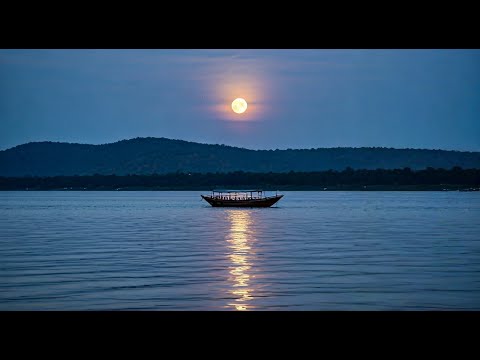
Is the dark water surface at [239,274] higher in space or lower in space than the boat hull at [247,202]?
lower

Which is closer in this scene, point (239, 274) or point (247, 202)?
point (239, 274)

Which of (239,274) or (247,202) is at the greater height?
(247,202)

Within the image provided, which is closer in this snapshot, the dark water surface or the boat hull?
the dark water surface

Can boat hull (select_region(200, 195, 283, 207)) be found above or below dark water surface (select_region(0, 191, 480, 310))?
above

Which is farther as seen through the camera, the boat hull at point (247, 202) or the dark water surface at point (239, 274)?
the boat hull at point (247, 202)
